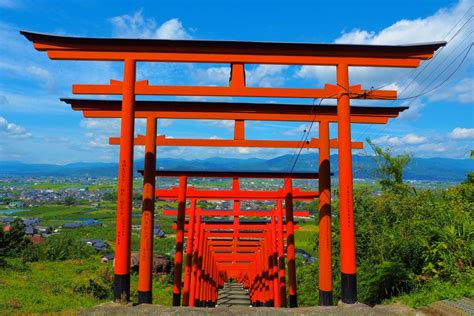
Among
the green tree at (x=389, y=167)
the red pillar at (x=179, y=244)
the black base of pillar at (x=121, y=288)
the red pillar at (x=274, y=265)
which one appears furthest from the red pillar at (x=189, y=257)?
the green tree at (x=389, y=167)

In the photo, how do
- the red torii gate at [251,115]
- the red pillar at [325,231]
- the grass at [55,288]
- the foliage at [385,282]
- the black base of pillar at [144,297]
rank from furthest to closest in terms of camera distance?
the grass at [55,288] → the foliage at [385,282] → the red torii gate at [251,115] → the red pillar at [325,231] → the black base of pillar at [144,297]

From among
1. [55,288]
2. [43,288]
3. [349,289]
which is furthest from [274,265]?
[43,288]

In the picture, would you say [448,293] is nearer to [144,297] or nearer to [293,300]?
[144,297]

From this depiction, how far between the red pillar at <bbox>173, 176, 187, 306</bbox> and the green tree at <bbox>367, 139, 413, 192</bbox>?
16.9 metres

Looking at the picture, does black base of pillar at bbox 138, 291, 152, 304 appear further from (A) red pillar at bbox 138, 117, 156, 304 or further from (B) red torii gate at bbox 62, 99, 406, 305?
(B) red torii gate at bbox 62, 99, 406, 305

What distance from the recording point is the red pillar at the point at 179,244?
35.0ft

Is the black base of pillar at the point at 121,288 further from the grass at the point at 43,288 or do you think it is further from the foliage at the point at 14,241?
the foliage at the point at 14,241

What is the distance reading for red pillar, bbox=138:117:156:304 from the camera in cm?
663

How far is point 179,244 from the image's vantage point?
36.1 ft

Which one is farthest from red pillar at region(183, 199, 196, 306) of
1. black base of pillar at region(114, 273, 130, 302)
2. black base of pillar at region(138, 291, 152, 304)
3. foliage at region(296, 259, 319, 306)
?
black base of pillar at region(114, 273, 130, 302)

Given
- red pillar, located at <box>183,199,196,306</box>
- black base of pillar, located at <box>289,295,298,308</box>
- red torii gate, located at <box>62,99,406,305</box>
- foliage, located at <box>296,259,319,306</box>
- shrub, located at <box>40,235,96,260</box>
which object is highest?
red torii gate, located at <box>62,99,406,305</box>

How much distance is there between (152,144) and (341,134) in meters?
4.01

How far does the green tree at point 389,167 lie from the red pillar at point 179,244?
16.9m

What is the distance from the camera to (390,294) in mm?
9102
